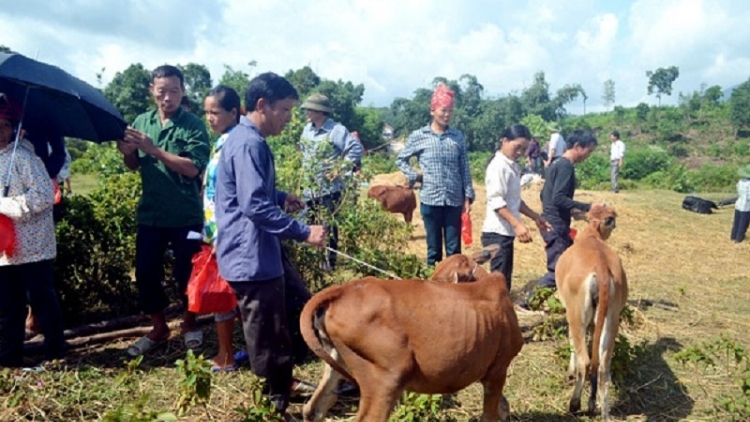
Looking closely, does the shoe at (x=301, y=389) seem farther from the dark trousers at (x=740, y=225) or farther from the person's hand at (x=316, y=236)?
the dark trousers at (x=740, y=225)

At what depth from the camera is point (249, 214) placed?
335 cm

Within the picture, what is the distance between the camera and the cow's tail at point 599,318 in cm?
436

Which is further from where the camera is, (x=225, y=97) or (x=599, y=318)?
(x=225, y=97)

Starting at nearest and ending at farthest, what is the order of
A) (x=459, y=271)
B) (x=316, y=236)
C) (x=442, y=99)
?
(x=316, y=236), (x=459, y=271), (x=442, y=99)

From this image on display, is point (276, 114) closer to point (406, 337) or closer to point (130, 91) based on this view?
point (406, 337)

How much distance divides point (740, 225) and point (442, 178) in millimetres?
8882


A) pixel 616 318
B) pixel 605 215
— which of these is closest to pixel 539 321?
pixel 605 215

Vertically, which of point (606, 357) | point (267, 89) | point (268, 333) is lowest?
point (606, 357)

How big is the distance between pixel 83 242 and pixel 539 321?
14.8 feet

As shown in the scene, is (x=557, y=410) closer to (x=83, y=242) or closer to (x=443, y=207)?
(x=443, y=207)

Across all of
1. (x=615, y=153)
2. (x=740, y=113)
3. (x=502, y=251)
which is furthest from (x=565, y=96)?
(x=502, y=251)

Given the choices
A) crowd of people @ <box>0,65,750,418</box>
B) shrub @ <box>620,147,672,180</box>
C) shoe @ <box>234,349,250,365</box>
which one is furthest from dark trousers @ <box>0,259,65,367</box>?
shrub @ <box>620,147,672,180</box>

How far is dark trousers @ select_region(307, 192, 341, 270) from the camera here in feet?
19.3

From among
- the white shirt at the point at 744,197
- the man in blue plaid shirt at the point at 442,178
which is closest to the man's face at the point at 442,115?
the man in blue plaid shirt at the point at 442,178
